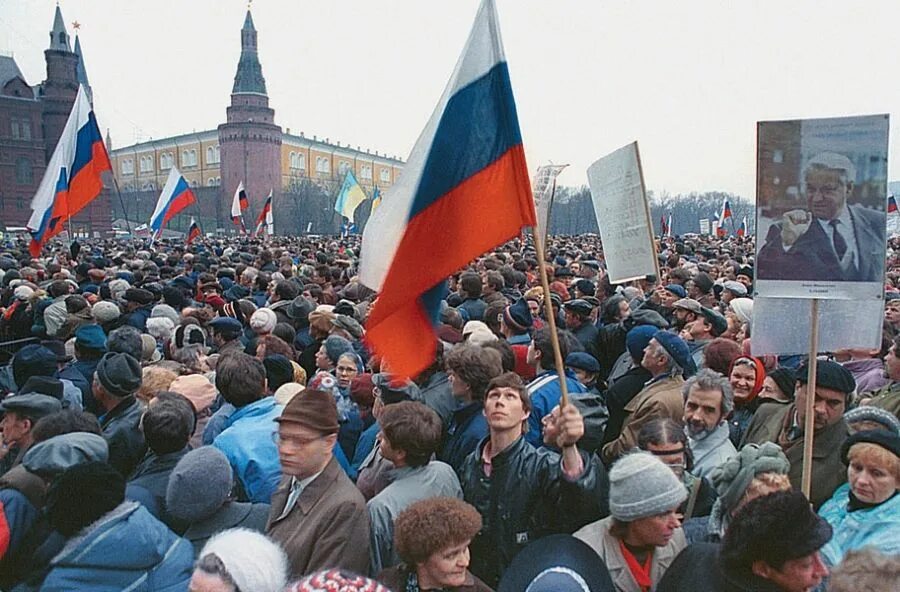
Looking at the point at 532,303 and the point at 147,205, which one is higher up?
the point at 147,205

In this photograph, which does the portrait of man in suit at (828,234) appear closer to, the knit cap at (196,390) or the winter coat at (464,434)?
the winter coat at (464,434)

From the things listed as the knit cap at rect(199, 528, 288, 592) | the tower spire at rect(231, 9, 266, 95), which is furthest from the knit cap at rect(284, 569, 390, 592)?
the tower spire at rect(231, 9, 266, 95)

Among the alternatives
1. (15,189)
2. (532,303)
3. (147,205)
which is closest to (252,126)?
(147,205)

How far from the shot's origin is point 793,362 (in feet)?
20.3

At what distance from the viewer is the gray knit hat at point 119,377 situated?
4.52 metres

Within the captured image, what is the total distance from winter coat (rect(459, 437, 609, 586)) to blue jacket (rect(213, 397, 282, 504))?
42.8 inches

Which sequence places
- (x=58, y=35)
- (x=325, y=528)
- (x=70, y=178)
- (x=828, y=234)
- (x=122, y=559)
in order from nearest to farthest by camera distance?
(x=122, y=559) < (x=325, y=528) < (x=828, y=234) < (x=70, y=178) < (x=58, y=35)

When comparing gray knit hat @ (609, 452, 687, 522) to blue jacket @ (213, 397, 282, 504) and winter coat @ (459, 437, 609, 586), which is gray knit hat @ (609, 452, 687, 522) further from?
blue jacket @ (213, 397, 282, 504)

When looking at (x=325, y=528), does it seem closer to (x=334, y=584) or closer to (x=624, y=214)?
(x=334, y=584)

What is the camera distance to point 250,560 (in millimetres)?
2305

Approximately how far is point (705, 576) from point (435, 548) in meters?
0.88

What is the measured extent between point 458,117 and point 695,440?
208 cm

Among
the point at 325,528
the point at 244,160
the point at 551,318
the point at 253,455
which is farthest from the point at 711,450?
the point at 244,160

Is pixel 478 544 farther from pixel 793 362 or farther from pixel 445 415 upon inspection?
pixel 793 362
